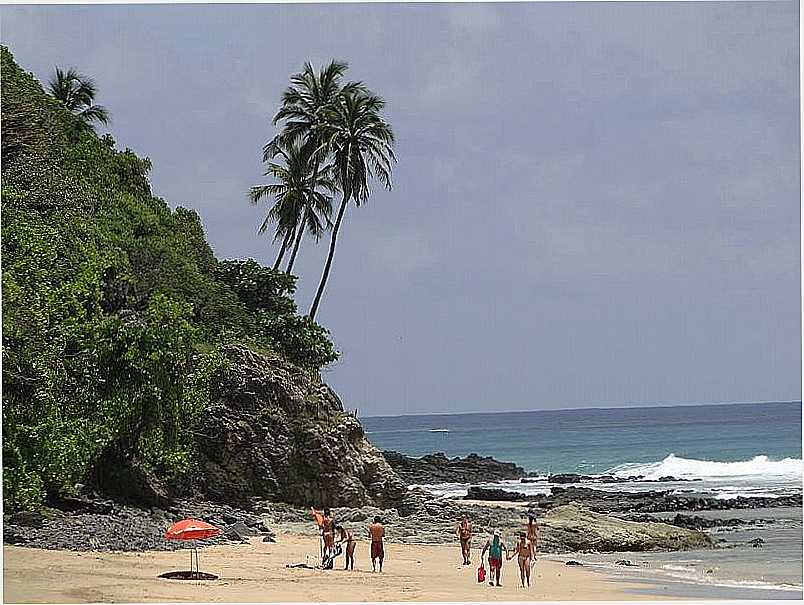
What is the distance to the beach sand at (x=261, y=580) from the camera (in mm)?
11008

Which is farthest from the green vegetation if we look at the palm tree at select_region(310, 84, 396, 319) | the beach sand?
the beach sand

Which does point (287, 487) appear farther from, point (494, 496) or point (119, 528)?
point (494, 496)

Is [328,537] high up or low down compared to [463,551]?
up

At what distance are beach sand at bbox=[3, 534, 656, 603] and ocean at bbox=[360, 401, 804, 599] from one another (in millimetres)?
1369

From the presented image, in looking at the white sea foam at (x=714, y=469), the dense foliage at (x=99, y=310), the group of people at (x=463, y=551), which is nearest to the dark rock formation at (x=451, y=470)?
the white sea foam at (x=714, y=469)

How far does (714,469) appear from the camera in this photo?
39.3 metres

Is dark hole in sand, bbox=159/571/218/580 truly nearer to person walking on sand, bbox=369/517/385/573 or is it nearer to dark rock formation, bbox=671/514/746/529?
person walking on sand, bbox=369/517/385/573

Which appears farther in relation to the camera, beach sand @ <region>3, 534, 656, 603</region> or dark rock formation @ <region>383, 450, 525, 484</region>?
dark rock formation @ <region>383, 450, 525, 484</region>

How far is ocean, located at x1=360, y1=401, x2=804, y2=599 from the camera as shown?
14.6 metres

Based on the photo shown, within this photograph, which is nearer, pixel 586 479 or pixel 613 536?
pixel 613 536

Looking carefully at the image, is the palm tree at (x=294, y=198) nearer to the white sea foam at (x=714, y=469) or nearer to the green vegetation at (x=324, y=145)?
the green vegetation at (x=324, y=145)

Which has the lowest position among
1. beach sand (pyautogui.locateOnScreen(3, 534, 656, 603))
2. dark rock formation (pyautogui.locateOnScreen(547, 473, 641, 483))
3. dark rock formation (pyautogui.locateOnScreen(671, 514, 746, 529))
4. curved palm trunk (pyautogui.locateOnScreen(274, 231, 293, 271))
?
beach sand (pyautogui.locateOnScreen(3, 534, 656, 603))

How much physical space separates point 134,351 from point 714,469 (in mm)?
28670

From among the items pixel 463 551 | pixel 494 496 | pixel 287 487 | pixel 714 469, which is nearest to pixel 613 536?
pixel 463 551
